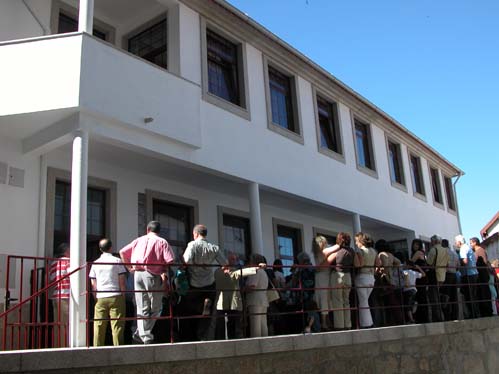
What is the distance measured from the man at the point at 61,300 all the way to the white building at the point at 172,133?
390 mm

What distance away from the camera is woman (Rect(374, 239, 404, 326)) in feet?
29.7

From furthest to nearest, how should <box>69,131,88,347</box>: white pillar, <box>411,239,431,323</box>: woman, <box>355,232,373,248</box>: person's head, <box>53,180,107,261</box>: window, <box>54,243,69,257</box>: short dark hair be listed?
<box>411,239,431,323</box>: woman, <box>53,180,107,261</box>: window, <box>355,232,373,248</box>: person's head, <box>54,243,69,257</box>: short dark hair, <box>69,131,88,347</box>: white pillar

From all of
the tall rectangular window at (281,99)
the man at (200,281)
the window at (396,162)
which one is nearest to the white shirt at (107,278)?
the man at (200,281)

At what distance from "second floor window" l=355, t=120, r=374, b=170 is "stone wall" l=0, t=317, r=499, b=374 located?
20.5 feet

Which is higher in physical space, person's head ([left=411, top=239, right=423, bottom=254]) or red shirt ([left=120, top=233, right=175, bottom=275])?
person's head ([left=411, top=239, right=423, bottom=254])

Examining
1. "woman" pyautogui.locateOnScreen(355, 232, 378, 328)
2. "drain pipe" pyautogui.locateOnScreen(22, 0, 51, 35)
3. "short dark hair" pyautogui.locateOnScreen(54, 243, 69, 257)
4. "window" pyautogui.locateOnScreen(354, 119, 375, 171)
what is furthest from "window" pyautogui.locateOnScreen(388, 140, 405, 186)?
"short dark hair" pyautogui.locateOnScreen(54, 243, 69, 257)

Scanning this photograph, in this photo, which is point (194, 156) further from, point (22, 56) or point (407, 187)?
point (407, 187)

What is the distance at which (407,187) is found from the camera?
18.2 meters

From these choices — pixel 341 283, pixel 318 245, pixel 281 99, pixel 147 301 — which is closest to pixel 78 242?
pixel 147 301

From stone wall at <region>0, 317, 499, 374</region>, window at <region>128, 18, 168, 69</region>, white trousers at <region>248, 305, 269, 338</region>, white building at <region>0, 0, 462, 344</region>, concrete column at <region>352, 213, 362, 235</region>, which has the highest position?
window at <region>128, 18, 168, 69</region>

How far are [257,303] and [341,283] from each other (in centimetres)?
139

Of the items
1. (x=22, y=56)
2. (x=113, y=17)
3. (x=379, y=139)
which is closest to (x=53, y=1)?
(x=113, y=17)

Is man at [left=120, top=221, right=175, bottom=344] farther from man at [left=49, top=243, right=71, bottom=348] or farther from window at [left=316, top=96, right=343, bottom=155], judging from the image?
window at [left=316, top=96, right=343, bottom=155]

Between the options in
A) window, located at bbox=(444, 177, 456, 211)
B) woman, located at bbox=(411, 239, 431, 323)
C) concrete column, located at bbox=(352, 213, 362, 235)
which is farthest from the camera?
window, located at bbox=(444, 177, 456, 211)
